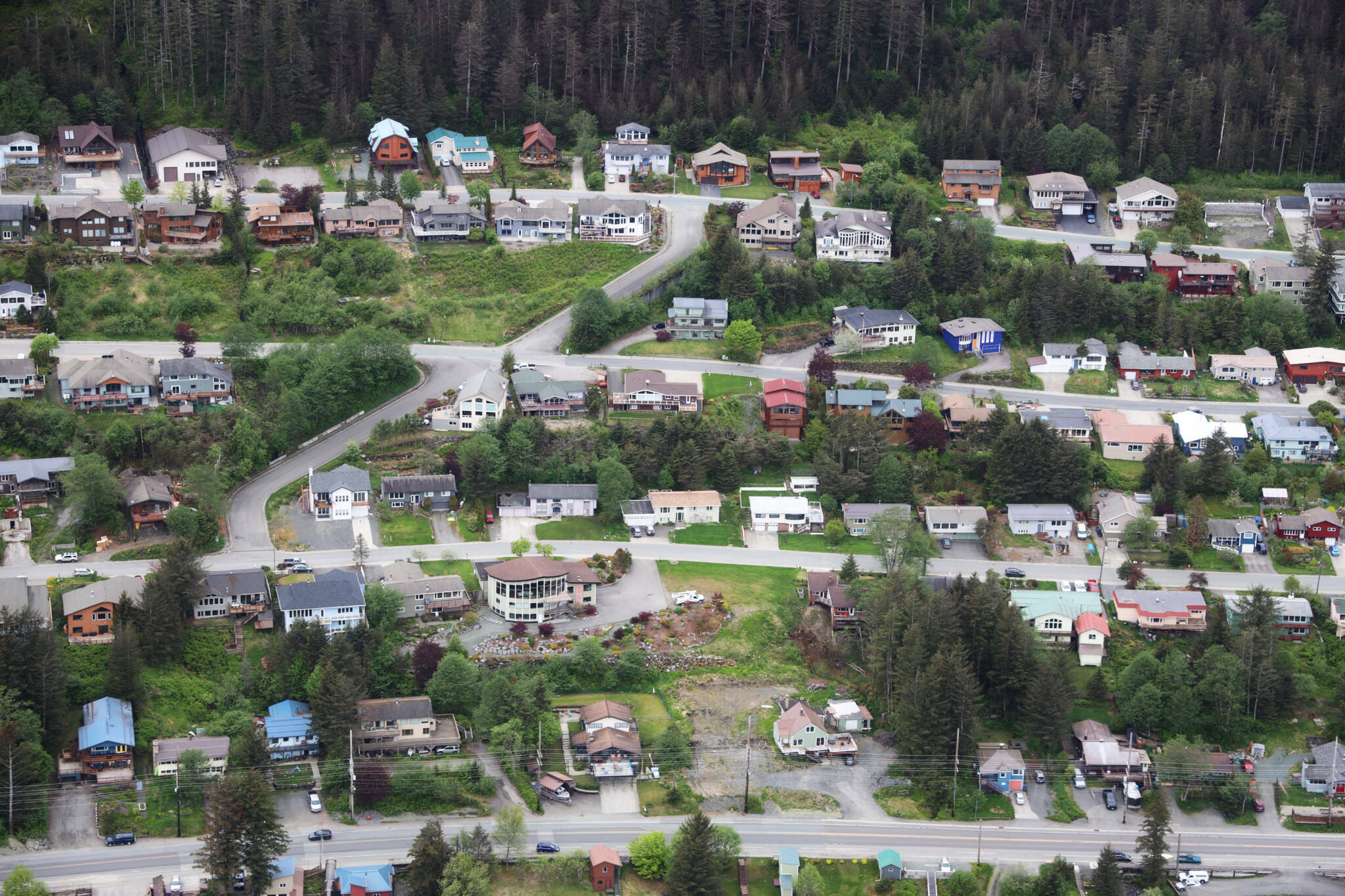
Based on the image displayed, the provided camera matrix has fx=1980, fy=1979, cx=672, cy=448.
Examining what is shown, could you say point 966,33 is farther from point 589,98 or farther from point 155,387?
point 155,387

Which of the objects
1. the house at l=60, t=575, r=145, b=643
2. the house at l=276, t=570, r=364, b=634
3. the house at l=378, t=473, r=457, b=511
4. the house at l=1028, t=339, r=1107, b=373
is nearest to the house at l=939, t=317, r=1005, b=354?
the house at l=1028, t=339, r=1107, b=373

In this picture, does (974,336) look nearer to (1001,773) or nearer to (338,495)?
(1001,773)

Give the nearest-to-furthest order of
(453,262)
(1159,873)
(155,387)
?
(1159,873) → (155,387) → (453,262)

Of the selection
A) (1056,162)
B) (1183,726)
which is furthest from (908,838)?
(1056,162)

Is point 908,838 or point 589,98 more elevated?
point 589,98

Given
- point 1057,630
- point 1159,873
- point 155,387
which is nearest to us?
point 1159,873

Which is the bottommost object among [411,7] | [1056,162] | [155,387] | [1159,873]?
[1159,873]

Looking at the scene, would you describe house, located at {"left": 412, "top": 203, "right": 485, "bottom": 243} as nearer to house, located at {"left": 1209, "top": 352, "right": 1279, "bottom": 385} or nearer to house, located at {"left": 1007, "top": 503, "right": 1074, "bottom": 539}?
house, located at {"left": 1007, "top": 503, "right": 1074, "bottom": 539}

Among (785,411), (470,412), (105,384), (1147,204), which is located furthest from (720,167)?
(105,384)

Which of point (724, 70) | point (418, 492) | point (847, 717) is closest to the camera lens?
Answer: point (847, 717)
